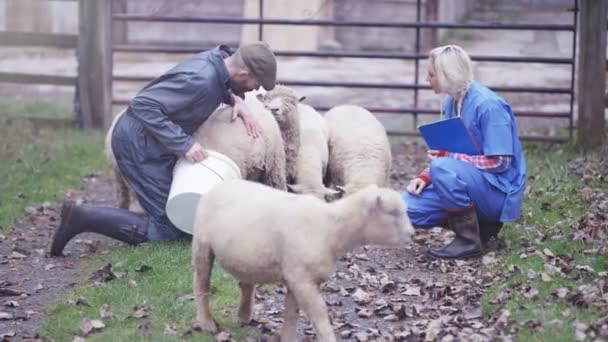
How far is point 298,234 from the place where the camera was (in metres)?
4.26

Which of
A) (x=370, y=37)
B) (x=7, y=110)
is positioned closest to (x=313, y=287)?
(x=7, y=110)

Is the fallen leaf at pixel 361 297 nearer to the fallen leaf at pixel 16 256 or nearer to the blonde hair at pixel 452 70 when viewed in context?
the blonde hair at pixel 452 70

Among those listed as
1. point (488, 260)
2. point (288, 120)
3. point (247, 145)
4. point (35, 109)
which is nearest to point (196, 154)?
point (247, 145)

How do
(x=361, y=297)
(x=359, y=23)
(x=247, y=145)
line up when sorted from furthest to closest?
1. (x=359, y=23)
2. (x=247, y=145)
3. (x=361, y=297)

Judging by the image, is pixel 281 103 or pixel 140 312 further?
pixel 281 103

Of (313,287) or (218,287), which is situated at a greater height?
(313,287)

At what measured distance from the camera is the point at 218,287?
218 inches

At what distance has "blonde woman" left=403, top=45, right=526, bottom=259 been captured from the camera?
5867 millimetres

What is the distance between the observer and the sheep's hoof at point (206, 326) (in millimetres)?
4734

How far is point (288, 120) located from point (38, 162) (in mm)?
3272

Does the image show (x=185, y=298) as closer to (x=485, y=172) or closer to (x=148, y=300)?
(x=148, y=300)

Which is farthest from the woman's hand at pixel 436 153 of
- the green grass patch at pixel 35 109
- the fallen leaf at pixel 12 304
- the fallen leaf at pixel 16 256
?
the green grass patch at pixel 35 109

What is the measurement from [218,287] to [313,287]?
55.1 inches

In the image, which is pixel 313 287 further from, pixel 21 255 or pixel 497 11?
pixel 497 11
